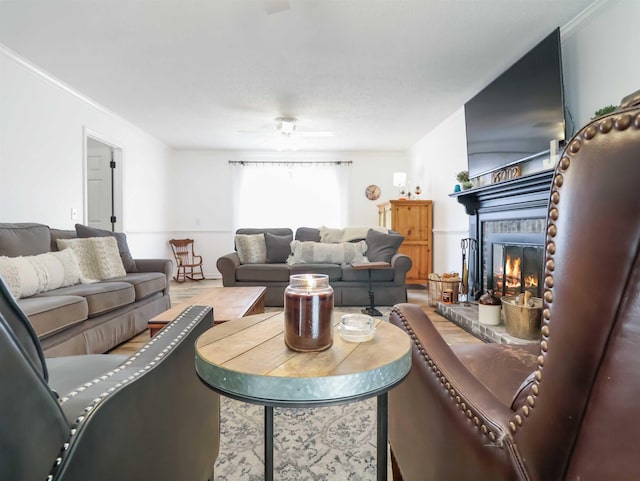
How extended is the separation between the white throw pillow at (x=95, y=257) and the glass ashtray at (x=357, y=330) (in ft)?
8.71

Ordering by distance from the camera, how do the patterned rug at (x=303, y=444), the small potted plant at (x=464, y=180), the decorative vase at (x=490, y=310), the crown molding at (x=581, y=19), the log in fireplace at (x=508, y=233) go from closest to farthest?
the patterned rug at (x=303, y=444), the crown molding at (x=581, y=19), the log in fireplace at (x=508, y=233), the decorative vase at (x=490, y=310), the small potted plant at (x=464, y=180)

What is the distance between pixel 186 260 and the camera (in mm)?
6109

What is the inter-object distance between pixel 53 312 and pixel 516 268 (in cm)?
327

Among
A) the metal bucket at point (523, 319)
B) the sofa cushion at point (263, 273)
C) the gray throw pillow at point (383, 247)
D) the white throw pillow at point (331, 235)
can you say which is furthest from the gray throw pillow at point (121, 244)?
the metal bucket at point (523, 319)

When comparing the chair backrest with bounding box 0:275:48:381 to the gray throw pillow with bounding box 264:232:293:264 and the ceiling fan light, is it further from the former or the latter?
the ceiling fan light

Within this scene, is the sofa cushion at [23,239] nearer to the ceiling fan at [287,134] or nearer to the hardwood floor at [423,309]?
the hardwood floor at [423,309]

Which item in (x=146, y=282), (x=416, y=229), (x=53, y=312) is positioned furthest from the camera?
(x=416, y=229)

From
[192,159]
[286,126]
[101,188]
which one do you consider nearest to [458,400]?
[286,126]

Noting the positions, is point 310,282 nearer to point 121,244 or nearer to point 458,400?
point 458,400

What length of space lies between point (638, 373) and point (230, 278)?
3.90 m

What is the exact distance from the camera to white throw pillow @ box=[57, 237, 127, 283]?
279 cm

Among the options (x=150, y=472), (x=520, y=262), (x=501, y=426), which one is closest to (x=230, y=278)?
(x=520, y=262)

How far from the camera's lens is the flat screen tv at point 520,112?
229 cm

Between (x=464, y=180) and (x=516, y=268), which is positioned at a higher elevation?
(x=464, y=180)
